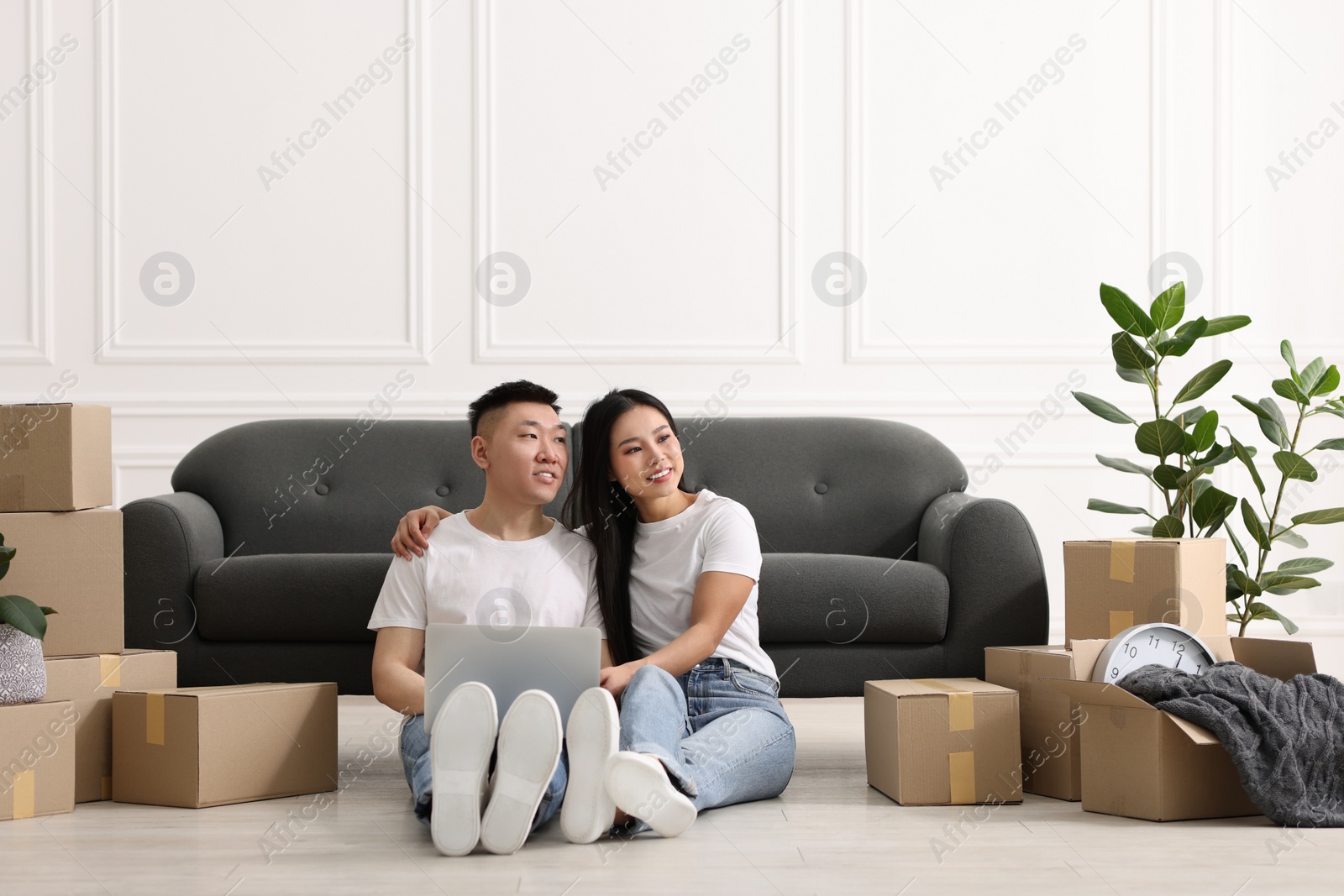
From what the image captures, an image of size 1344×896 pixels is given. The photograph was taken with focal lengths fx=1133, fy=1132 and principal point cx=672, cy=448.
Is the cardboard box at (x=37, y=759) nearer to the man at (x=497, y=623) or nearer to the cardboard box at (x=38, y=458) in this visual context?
the cardboard box at (x=38, y=458)

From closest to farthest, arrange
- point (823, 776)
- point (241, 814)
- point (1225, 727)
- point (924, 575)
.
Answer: point (1225, 727) → point (241, 814) → point (823, 776) → point (924, 575)

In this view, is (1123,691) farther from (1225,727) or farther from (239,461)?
(239,461)

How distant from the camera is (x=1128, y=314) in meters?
2.38

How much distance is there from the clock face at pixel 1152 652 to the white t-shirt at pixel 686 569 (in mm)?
539

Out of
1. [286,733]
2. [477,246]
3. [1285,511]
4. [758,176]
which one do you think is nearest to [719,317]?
[758,176]

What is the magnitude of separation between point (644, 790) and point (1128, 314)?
155 centimetres

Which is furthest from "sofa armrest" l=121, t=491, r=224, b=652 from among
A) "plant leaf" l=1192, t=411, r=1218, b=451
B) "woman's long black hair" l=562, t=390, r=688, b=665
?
"plant leaf" l=1192, t=411, r=1218, b=451

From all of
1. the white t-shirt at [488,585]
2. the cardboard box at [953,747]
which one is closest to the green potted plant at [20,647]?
the white t-shirt at [488,585]

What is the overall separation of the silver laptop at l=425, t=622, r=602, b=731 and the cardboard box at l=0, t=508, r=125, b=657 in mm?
652

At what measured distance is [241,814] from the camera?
1714 mm

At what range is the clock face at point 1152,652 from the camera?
5.87 feet

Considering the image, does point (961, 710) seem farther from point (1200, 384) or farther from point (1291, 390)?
point (1291, 390)

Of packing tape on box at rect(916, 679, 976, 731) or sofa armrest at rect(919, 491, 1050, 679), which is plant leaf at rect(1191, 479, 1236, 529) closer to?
sofa armrest at rect(919, 491, 1050, 679)

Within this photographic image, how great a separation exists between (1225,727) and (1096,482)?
89.2 inches
